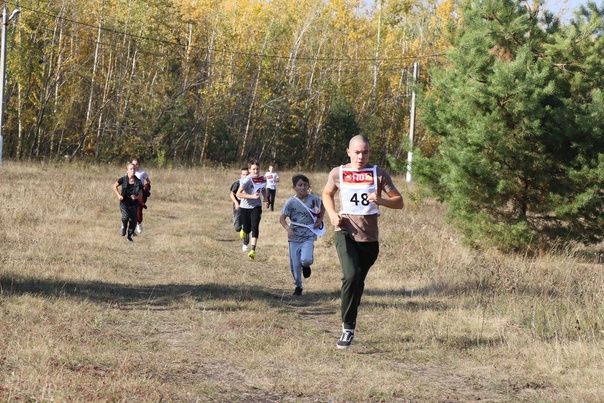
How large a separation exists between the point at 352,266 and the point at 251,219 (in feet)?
26.8

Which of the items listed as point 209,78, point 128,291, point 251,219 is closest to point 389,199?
point 128,291

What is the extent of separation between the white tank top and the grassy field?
134cm

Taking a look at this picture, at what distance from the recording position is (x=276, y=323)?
990 cm

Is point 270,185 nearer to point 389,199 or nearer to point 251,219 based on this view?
point 251,219

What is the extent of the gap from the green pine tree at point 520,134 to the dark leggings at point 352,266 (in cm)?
814

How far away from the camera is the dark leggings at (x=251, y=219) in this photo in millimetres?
16594

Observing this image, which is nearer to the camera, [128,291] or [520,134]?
[128,291]

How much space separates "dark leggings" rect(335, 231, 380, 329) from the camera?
862 centimetres

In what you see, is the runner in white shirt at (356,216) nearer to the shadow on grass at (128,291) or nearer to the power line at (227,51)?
the shadow on grass at (128,291)

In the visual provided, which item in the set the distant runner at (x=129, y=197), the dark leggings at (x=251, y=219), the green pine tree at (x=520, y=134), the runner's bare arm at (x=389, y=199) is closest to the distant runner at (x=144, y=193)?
the distant runner at (x=129, y=197)

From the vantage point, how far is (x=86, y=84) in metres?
53.2

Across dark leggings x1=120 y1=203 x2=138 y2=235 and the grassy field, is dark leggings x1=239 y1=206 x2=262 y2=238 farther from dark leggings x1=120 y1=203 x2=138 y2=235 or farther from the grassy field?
dark leggings x1=120 y1=203 x2=138 y2=235

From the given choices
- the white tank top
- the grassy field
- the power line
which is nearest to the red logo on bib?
the white tank top

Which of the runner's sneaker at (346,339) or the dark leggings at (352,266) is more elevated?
the dark leggings at (352,266)
